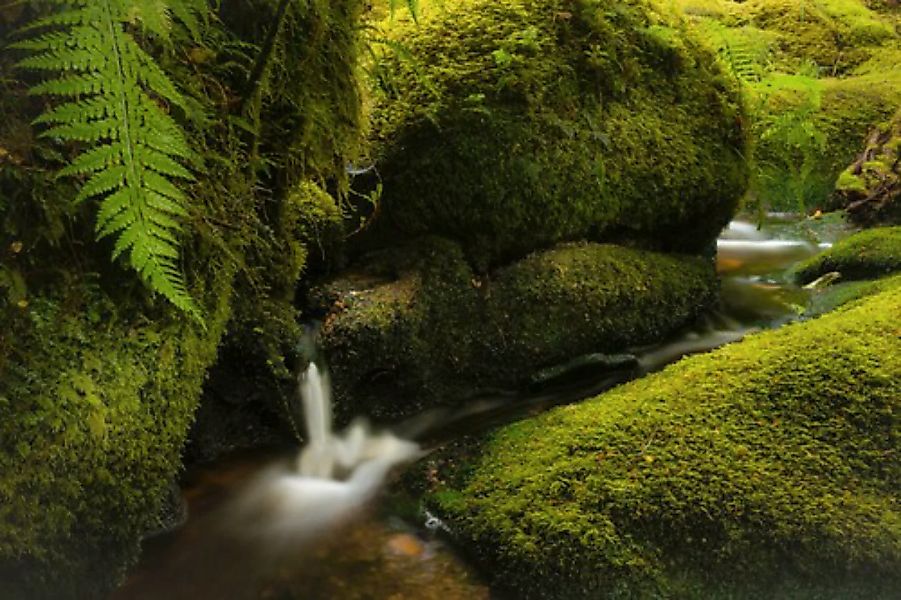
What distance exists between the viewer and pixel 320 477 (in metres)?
3.81

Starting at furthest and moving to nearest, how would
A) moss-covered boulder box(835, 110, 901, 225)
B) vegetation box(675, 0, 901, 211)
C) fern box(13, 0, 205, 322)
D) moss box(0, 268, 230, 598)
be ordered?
moss-covered boulder box(835, 110, 901, 225)
vegetation box(675, 0, 901, 211)
moss box(0, 268, 230, 598)
fern box(13, 0, 205, 322)

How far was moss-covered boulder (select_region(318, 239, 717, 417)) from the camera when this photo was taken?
4164 millimetres

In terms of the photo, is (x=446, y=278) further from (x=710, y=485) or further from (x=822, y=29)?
(x=822, y=29)

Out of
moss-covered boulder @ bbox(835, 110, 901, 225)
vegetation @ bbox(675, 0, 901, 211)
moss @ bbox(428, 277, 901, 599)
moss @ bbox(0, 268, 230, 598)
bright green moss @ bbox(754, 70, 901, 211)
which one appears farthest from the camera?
bright green moss @ bbox(754, 70, 901, 211)

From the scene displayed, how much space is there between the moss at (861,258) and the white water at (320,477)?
398 centimetres

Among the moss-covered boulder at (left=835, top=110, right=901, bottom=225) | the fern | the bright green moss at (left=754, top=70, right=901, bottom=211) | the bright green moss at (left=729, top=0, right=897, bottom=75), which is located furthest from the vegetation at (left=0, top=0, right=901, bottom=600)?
the bright green moss at (left=729, top=0, right=897, bottom=75)

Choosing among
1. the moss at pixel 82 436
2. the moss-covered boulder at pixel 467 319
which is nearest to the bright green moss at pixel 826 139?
the moss-covered boulder at pixel 467 319

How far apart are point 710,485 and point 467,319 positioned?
1782 mm

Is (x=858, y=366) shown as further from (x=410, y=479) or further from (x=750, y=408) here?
(x=410, y=479)

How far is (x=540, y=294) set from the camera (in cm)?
470

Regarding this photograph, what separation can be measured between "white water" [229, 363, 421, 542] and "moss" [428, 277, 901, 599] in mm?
404

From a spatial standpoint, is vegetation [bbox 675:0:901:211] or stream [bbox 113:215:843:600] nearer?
stream [bbox 113:215:843:600]

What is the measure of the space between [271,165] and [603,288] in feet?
8.37

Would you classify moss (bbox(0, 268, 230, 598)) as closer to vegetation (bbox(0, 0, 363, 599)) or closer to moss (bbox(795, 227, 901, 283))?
vegetation (bbox(0, 0, 363, 599))
